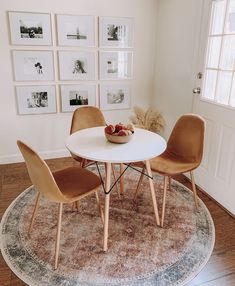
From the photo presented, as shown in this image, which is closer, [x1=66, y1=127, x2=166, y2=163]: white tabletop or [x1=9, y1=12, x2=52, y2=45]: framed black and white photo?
[x1=66, y1=127, x2=166, y2=163]: white tabletop

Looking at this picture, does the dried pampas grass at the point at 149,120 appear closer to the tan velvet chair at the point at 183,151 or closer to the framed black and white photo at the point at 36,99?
the tan velvet chair at the point at 183,151

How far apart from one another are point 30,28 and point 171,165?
2183 millimetres

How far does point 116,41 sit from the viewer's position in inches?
130

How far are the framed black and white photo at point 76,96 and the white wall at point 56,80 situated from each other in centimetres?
12

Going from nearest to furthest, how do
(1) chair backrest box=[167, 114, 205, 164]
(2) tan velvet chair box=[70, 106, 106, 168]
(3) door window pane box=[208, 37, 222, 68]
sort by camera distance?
1. (1) chair backrest box=[167, 114, 205, 164]
2. (3) door window pane box=[208, 37, 222, 68]
3. (2) tan velvet chair box=[70, 106, 106, 168]

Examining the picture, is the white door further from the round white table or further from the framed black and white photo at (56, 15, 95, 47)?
the framed black and white photo at (56, 15, 95, 47)

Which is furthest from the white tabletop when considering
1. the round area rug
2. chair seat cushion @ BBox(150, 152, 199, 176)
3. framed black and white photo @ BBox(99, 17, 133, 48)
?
framed black and white photo @ BBox(99, 17, 133, 48)

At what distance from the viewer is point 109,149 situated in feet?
6.21

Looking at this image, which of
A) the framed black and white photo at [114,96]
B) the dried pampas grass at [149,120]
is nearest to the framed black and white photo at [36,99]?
the framed black and white photo at [114,96]

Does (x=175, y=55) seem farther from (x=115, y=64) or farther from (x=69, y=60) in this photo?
(x=69, y=60)

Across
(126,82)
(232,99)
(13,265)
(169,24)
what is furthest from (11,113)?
(232,99)

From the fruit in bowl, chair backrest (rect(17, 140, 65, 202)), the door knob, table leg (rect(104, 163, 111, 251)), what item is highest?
the door knob

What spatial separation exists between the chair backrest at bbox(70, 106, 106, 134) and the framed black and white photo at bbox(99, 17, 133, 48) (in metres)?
1.06

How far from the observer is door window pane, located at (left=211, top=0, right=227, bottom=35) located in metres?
2.32
